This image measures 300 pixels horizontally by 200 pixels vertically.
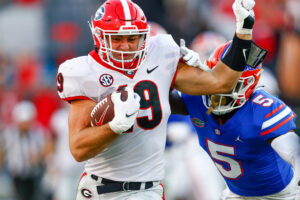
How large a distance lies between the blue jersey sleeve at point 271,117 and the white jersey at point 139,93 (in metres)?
0.60

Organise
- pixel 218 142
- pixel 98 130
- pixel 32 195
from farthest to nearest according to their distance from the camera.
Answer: pixel 32 195, pixel 218 142, pixel 98 130

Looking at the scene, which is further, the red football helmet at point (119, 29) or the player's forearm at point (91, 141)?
the red football helmet at point (119, 29)

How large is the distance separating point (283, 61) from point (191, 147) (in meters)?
2.31

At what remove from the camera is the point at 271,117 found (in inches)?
155

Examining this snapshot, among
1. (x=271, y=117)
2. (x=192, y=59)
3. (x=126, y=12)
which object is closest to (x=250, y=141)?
(x=271, y=117)

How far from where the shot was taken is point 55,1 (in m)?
11.1

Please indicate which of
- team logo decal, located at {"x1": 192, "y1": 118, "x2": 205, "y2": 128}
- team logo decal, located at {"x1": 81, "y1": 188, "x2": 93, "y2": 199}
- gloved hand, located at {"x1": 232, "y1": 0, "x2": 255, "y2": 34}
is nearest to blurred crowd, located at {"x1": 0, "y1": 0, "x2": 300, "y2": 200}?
team logo decal, located at {"x1": 192, "y1": 118, "x2": 205, "y2": 128}

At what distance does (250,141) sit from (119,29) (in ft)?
3.59

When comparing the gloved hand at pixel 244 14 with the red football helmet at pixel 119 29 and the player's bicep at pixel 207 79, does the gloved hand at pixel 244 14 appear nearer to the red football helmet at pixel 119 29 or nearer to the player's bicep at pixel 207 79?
the player's bicep at pixel 207 79

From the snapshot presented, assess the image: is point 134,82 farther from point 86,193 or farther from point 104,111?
point 86,193

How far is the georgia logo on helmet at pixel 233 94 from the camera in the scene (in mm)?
3902

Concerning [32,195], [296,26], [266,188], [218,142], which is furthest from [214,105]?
[32,195]

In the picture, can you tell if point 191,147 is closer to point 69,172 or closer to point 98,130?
point 69,172

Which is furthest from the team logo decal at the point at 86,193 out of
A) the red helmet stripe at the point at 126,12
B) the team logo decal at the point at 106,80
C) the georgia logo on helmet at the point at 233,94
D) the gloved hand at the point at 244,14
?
the gloved hand at the point at 244,14
